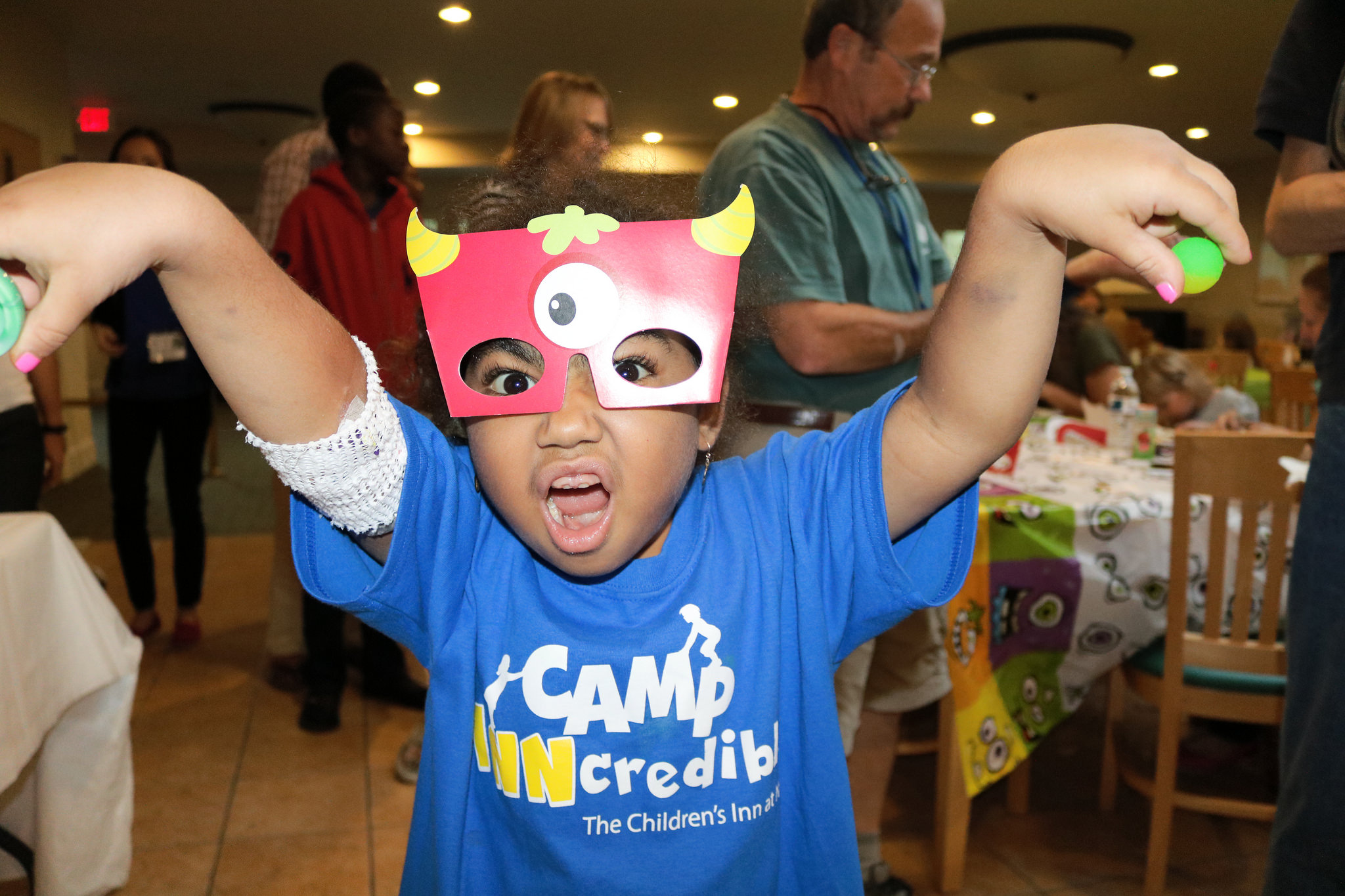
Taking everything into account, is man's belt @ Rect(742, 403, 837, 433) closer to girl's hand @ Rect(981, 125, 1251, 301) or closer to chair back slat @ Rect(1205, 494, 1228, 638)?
chair back slat @ Rect(1205, 494, 1228, 638)

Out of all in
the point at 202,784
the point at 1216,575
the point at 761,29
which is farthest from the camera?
the point at 761,29

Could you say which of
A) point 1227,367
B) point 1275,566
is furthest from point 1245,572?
point 1227,367

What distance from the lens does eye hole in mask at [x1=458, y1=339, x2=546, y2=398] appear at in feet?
2.39

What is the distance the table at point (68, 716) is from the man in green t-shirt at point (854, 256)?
3.76 feet

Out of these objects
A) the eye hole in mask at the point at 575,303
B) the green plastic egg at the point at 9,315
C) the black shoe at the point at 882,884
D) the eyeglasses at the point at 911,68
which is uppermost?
the eyeglasses at the point at 911,68

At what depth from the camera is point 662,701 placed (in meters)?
0.75

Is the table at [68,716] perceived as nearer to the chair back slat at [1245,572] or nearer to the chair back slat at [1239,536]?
the chair back slat at [1239,536]

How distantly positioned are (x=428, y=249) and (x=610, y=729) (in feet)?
1.32

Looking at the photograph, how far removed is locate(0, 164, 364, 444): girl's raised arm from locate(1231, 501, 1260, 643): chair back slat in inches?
64.6

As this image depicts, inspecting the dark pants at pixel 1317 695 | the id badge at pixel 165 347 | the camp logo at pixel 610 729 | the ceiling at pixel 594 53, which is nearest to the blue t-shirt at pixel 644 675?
the camp logo at pixel 610 729

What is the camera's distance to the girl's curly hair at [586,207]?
80cm

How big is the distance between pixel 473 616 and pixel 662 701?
0.56 ft

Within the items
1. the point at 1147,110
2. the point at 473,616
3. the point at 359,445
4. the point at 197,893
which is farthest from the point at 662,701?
the point at 1147,110

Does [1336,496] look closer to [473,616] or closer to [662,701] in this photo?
[662,701]
